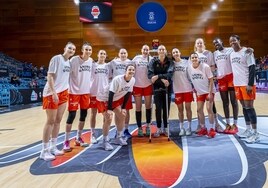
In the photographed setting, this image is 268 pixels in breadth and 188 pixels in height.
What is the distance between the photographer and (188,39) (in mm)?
15398

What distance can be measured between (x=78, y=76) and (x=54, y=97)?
676mm

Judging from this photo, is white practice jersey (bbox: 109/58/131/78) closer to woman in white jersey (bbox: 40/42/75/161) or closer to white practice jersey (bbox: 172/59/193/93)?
white practice jersey (bbox: 172/59/193/93)

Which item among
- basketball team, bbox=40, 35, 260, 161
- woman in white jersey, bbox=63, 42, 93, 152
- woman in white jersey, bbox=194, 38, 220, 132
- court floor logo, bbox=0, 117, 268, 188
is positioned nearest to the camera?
court floor logo, bbox=0, 117, 268, 188

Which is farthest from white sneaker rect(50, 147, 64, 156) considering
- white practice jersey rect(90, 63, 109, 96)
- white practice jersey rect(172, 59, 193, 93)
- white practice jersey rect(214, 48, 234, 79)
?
white practice jersey rect(214, 48, 234, 79)

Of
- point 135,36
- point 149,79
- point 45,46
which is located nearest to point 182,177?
point 149,79

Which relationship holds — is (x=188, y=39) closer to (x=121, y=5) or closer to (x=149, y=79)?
(x=121, y=5)

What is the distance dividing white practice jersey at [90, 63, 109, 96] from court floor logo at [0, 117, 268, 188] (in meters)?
0.88

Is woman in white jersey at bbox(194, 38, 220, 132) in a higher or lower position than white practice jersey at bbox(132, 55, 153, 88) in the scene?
higher

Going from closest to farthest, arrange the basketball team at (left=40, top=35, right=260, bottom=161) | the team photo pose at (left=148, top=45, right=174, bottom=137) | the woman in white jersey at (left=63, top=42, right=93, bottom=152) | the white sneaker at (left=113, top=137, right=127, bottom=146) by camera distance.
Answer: the basketball team at (left=40, top=35, right=260, bottom=161) → the woman in white jersey at (left=63, top=42, right=93, bottom=152) → the white sneaker at (left=113, top=137, right=127, bottom=146) → the team photo pose at (left=148, top=45, right=174, bottom=137)

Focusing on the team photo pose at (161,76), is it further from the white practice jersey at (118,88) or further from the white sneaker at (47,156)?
the white sneaker at (47,156)

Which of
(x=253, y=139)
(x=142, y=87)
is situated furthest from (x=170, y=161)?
(x=142, y=87)

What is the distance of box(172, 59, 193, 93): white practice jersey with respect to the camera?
417cm

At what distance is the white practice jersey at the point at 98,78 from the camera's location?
159 inches

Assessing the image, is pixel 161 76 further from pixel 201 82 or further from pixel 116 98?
pixel 116 98
